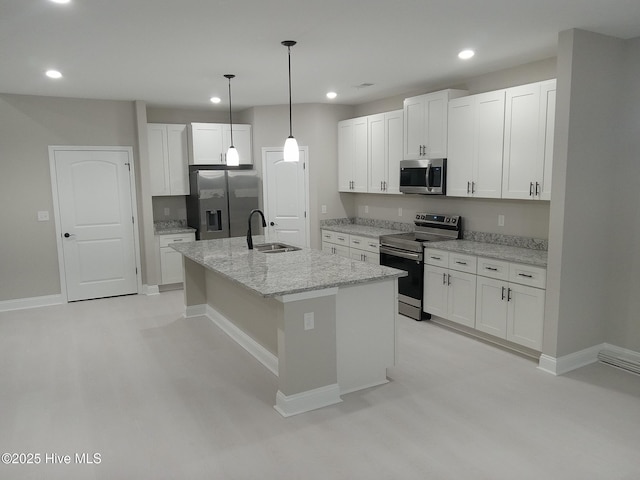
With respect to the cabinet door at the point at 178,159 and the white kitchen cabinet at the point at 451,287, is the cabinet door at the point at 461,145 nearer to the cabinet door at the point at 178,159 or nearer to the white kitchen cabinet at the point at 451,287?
the white kitchen cabinet at the point at 451,287

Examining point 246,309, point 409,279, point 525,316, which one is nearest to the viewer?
point 525,316

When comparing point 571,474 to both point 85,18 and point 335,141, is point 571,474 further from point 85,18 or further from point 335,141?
point 335,141

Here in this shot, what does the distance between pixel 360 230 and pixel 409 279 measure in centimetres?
141

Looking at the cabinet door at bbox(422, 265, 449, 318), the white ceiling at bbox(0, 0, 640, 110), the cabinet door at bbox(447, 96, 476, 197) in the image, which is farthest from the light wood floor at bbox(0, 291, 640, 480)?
the white ceiling at bbox(0, 0, 640, 110)

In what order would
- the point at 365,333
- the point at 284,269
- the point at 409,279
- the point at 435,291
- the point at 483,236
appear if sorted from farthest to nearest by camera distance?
the point at 409,279 < the point at 483,236 < the point at 435,291 < the point at 284,269 < the point at 365,333

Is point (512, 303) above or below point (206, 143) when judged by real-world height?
below

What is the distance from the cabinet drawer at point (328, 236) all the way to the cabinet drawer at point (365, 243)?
1.61 ft

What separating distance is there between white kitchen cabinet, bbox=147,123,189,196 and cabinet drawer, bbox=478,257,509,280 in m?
4.46

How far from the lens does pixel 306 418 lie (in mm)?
3199

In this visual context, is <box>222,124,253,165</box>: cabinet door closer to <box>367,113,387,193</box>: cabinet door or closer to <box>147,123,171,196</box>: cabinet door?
<box>147,123,171,196</box>: cabinet door

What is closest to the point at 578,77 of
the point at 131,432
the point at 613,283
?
the point at 613,283

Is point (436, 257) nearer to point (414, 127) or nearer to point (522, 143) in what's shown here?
point (522, 143)

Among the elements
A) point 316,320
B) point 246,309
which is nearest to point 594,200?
point 316,320

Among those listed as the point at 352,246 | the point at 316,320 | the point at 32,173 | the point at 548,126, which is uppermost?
the point at 548,126
